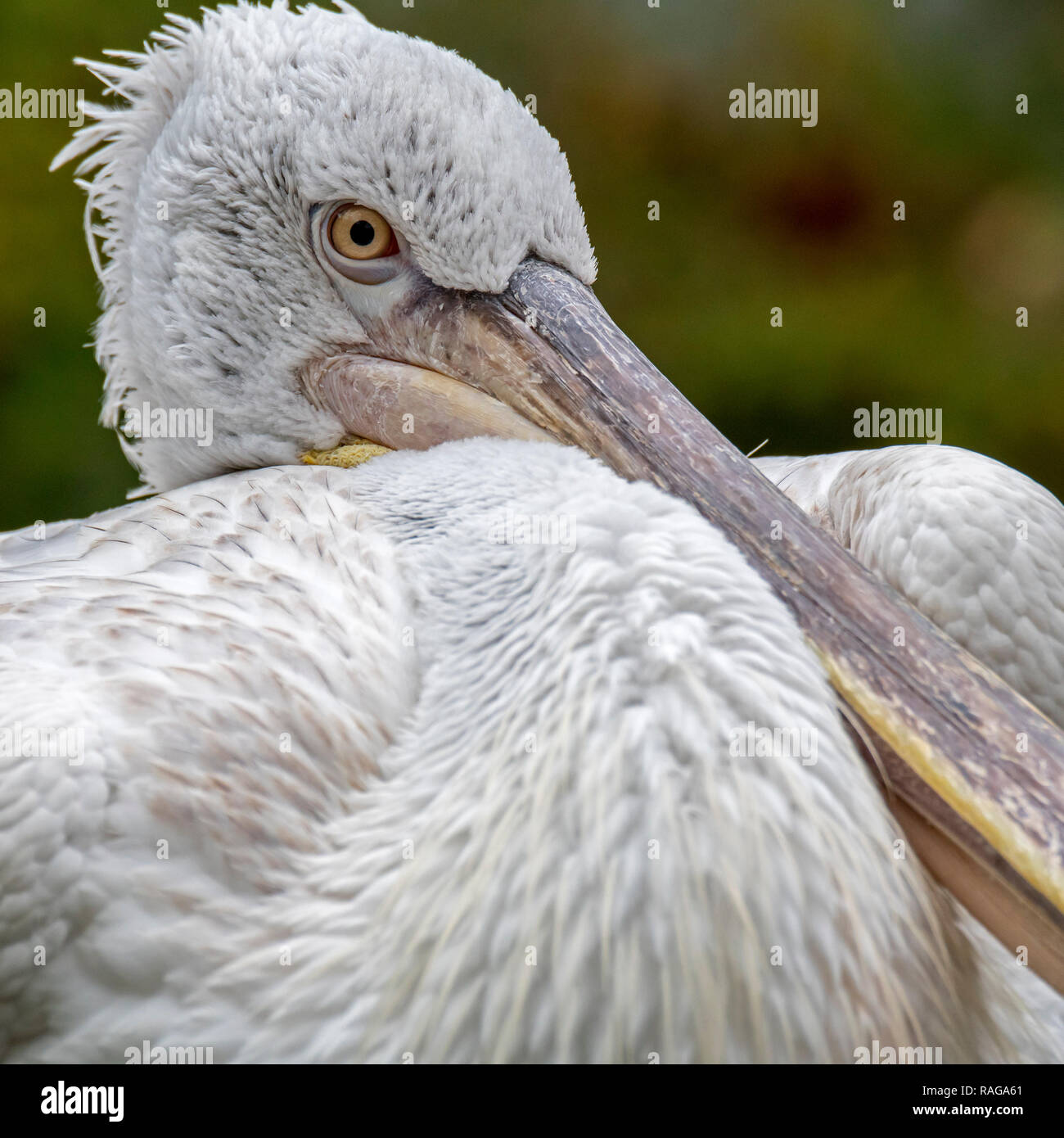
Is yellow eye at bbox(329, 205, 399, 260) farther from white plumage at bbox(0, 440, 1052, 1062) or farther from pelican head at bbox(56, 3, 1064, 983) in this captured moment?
white plumage at bbox(0, 440, 1052, 1062)

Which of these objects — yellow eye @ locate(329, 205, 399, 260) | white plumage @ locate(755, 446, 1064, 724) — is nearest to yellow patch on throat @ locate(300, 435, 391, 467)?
yellow eye @ locate(329, 205, 399, 260)

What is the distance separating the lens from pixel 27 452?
2.54 meters

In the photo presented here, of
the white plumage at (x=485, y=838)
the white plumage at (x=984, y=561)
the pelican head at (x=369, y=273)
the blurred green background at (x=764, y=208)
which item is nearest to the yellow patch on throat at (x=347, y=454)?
the pelican head at (x=369, y=273)

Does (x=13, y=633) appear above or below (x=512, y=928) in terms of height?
above

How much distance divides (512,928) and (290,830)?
0.58ft

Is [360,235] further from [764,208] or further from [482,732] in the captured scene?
[764,208]

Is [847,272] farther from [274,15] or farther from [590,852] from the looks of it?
[590,852]

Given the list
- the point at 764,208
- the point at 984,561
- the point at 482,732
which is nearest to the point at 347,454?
the point at 482,732

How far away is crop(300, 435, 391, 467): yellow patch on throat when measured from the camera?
119cm

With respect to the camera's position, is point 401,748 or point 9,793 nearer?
point 9,793

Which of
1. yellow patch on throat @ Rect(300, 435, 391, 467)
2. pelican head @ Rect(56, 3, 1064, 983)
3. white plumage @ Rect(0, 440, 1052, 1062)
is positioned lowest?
white plumage @ Rect(0, 440, 1052, 1062)

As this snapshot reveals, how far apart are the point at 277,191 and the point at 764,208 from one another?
1869mm

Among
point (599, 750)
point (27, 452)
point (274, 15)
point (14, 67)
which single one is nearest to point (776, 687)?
point (599, 750)

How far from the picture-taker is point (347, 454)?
3.93 ft
